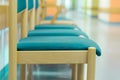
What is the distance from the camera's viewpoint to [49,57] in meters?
1.30

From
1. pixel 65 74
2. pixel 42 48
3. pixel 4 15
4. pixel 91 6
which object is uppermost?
pixel 91 6

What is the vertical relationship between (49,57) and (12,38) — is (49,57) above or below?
below

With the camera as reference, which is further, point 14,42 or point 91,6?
point 91,6

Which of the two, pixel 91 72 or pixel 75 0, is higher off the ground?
pixel 75 0

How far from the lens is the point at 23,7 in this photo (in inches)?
63.7

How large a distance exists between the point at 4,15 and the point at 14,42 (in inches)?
14.2

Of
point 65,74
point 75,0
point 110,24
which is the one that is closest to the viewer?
point 65,74

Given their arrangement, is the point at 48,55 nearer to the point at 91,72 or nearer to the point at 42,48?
the point at 42,48

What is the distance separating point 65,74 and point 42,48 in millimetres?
1199

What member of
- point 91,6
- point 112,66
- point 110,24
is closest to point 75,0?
point 91,6

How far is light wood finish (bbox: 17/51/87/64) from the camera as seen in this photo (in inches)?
51.1

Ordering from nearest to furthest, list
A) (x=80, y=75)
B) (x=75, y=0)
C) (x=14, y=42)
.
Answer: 1. (x=14, y=42)
2. (x=80, y=75)
3. (x=75, y=0)

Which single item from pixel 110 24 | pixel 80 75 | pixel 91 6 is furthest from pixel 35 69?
pixel 91 6

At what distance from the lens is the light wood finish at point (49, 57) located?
51.1 inches
